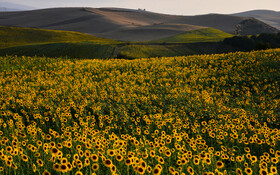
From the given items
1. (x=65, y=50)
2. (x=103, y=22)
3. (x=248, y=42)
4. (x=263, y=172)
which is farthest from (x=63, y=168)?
(x=103, y=22)

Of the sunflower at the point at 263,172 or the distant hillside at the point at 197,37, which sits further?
the distant hillside at the point at 197,37

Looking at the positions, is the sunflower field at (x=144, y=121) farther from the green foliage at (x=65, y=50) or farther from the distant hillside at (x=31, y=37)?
the distant hillside at (x=31, y=37)

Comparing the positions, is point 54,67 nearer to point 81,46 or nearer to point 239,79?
point 239,79

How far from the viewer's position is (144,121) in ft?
25.1

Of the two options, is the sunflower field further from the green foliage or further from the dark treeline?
the dark treeline

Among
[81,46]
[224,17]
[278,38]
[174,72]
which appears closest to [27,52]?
[81,46]

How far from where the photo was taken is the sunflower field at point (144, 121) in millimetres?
4039

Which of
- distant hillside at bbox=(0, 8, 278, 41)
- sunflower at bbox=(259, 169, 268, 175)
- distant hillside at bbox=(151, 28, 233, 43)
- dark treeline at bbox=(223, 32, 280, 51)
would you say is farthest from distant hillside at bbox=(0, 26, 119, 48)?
sunflower at bbox=(259, 169, 268, 175)

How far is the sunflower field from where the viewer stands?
4.04 metres

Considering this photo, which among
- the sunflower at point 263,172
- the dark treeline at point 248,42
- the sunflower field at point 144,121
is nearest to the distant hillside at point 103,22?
the dark treeline at point 248,42

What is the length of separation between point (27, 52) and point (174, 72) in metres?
34.2

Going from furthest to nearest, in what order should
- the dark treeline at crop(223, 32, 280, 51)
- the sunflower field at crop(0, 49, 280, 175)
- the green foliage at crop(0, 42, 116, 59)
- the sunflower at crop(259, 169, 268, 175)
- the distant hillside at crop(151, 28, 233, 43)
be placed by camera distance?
1. the distant hillside at crop(151, 28, 233, 43)
2. the dark treeline at crop(223, 32, 280, 51)
3. the green foliage at crop(0, 42, 116, 59)
4. the sunflower field at crop(0, 49, 280, 175)
5. the sunflower at crop(259, 169, 268, 175)

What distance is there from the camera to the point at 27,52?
39781 millimetres

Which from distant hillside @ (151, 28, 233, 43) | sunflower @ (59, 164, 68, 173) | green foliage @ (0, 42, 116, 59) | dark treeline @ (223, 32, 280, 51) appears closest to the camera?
sunflower @ (59, 164, 68, 173)
